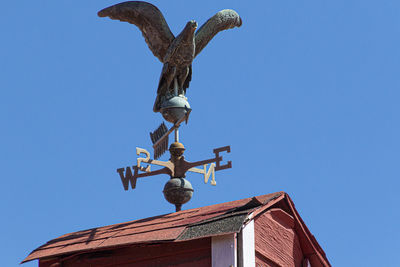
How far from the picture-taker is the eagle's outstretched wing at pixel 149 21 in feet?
32.3

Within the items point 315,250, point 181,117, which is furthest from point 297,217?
point 181,117

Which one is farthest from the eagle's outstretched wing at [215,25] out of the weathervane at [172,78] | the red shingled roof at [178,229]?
the red shingled roof at [178,229]

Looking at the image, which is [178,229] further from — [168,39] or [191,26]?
[168,39]

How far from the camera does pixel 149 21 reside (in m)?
9.87

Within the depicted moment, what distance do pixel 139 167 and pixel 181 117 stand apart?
870mm

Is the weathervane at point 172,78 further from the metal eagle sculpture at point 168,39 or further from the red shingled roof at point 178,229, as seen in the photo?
the red shingled roof at point 178,229

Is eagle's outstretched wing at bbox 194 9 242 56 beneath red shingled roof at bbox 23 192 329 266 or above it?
above

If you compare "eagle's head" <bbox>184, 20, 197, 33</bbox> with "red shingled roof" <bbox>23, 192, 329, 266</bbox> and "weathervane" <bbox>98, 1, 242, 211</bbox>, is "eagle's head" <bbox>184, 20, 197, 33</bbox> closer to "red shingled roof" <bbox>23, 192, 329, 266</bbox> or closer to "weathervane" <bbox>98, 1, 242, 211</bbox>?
"weathervane" <bbox>98, 1, 242, 211</bbox>

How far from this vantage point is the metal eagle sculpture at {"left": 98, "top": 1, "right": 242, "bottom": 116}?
9.62 metres

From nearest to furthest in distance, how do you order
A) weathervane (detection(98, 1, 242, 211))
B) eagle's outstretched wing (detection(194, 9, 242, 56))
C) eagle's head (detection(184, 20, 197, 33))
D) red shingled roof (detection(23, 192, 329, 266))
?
1. red shingled roof (detection(23, 192, 329, 266))
2. weathervane (detection(98, 1, 242, 211))
3. eagle's head (detection(184, 20, 197, 33))
4. eagle's outstretched wing (detection(194, 9, 242, 56))

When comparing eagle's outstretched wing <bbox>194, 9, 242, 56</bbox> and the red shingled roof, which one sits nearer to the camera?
the red shingled roof

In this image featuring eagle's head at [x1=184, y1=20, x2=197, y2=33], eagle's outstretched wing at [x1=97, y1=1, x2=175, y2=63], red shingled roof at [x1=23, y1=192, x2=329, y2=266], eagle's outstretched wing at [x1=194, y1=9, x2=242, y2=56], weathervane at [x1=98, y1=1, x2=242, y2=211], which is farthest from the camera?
eagle's outstretched wing at [x1=194, y1=9, x2=242, y2=56]

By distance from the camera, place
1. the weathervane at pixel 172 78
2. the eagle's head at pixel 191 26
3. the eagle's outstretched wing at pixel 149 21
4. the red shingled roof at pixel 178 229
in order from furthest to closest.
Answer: the eagle's outstretched wing at pixel 149 21 → the eagle's head at pixel 191 26 → the weathervane at pixel 172 78 → the red shingled roof at pixel 178 229

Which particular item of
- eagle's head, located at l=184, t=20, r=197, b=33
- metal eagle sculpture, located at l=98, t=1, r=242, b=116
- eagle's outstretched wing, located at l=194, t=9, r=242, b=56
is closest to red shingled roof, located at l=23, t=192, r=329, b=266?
metal eagle sculpture, located at l=98, t=1, r=242, b=116
